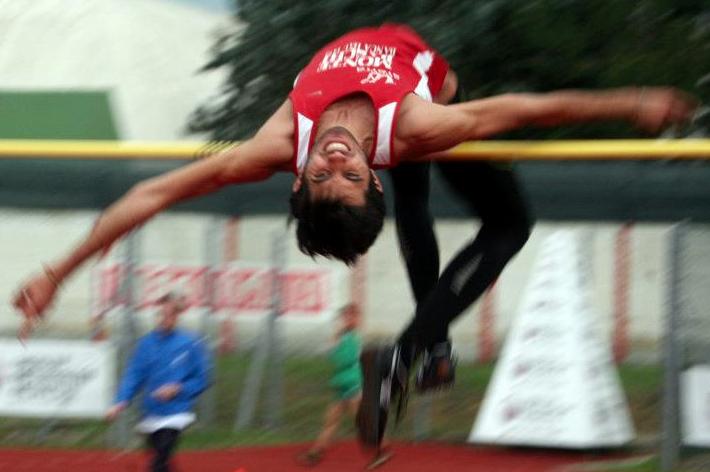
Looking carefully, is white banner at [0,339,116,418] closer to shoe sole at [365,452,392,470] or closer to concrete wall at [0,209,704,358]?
concrete wall at [0,209,704,358]

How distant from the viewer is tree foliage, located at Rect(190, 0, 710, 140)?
9.07m

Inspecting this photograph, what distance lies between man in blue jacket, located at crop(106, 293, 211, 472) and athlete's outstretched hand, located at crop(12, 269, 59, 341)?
13.3ft

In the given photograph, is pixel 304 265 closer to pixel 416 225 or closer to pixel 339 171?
pixel 416 225

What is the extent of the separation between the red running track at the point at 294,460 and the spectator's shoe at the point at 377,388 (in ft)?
16.7

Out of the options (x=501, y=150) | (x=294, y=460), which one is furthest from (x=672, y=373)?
(x=501, y=150)

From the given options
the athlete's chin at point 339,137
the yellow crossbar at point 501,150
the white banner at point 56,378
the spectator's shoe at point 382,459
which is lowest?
the spectator's shoe at point 382,459

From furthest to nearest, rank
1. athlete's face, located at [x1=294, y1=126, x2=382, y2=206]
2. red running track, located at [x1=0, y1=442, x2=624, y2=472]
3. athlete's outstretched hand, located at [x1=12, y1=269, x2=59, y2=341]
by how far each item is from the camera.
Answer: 1. red running track, located at [x1=0, y1=442, x2=624, y2=472]
2. athlete's outstretched hand, located at [x1=12, y1=269, x2=59, y2=341]
3. athlete's face, located at [x1=294, y1=126, x2=382, y2=206]

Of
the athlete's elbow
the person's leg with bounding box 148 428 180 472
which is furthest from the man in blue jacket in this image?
the athlete's elbow

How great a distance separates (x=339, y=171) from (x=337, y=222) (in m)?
0.18

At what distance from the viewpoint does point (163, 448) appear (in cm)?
966

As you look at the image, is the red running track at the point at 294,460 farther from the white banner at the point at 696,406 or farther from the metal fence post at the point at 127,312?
the white banner at the point at 696,406

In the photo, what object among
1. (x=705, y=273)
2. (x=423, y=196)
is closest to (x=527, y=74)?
(x=705, y=273)

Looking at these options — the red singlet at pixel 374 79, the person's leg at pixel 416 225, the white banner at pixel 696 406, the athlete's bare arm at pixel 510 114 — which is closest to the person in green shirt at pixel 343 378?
the white banner at pixel 696 406

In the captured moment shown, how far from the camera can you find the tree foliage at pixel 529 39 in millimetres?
9070
